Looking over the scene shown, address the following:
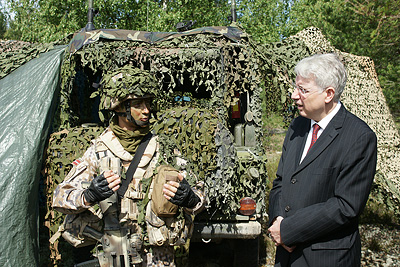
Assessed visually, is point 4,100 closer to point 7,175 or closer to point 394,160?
point 7,175

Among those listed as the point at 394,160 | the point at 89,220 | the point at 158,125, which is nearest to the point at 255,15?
the point at 394,160

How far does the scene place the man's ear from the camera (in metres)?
1.84

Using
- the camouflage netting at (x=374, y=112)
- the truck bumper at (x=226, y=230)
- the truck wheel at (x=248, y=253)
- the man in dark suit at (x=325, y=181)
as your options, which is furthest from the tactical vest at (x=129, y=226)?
the camouflage netting at (x=374, y=112)

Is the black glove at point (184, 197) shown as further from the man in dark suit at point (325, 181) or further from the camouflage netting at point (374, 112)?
the camouflage netting at point (374, 112)

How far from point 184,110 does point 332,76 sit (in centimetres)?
158

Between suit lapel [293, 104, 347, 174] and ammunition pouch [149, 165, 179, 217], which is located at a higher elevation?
suit lapel [293, 104, 347, 174]

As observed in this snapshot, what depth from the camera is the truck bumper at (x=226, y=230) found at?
3.31 meters

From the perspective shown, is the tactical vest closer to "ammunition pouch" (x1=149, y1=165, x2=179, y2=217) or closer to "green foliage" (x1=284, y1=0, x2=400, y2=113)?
"ammunition pouch" (x1=149, y1=165, x2=179, y2=217)

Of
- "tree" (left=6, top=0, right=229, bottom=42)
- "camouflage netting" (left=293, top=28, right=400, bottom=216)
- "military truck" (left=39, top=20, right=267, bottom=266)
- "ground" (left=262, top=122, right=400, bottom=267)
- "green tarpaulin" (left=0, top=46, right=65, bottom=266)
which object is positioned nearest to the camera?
"green tarpaulin" (left=0, top=46, right=65, bottom=266)

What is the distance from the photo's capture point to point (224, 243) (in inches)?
194

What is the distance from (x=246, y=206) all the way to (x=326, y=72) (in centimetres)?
176

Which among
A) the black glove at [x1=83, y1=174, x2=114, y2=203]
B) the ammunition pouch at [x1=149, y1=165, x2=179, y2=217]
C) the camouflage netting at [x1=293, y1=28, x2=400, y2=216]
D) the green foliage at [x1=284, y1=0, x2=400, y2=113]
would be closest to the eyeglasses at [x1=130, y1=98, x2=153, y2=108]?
the ammunition pouch at [x1=149, y1=165, x2=179, y2=217]

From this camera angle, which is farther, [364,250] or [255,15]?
[255,15]

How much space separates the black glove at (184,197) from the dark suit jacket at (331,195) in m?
0.48
